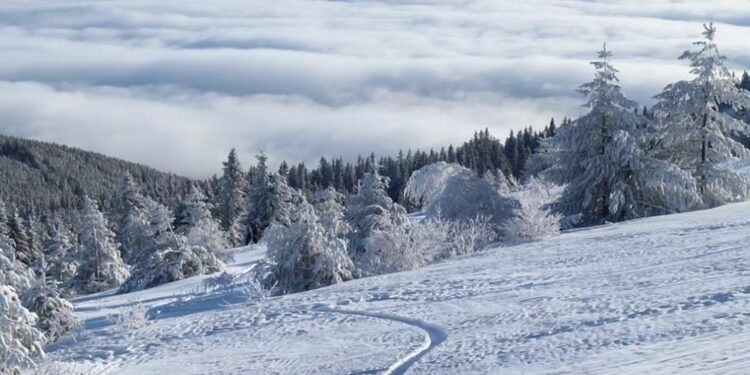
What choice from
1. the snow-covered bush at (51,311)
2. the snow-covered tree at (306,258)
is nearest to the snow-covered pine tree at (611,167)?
the snow-covered tree at (306,258)

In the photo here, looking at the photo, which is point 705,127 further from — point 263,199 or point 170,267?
point 263,199

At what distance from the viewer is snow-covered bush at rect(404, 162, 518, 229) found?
30.3m

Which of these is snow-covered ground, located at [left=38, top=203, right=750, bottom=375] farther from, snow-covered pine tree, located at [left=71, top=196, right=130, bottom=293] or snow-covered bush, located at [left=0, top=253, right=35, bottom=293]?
snow-covered pine tree, located at [left=71, top=196, right=130, bottom=293]

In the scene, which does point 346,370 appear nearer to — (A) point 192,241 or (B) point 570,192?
(B) point 570,192

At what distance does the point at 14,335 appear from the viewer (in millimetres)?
14375

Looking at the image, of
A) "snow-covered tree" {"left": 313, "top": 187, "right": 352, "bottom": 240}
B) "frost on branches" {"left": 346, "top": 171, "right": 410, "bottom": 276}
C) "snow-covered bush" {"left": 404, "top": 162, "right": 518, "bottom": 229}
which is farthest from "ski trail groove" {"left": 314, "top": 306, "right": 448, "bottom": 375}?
"snow-covered bush" {"left": 404, "top": 162, "right": 518, "bottom": 229}

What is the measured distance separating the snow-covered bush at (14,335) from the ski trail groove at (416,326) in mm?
5989

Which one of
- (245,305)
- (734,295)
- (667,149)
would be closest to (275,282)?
(245,305)

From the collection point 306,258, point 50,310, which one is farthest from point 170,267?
point 50,310

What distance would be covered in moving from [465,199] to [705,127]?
34.8 feet

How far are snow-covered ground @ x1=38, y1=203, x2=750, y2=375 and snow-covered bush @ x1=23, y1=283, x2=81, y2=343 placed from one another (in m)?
0.60

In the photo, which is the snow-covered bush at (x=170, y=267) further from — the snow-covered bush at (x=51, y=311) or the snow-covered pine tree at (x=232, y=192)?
the snow-covered pine tree at (x=232, y=192)

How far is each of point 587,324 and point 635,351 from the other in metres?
2.09

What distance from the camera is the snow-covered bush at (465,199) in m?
30.3
